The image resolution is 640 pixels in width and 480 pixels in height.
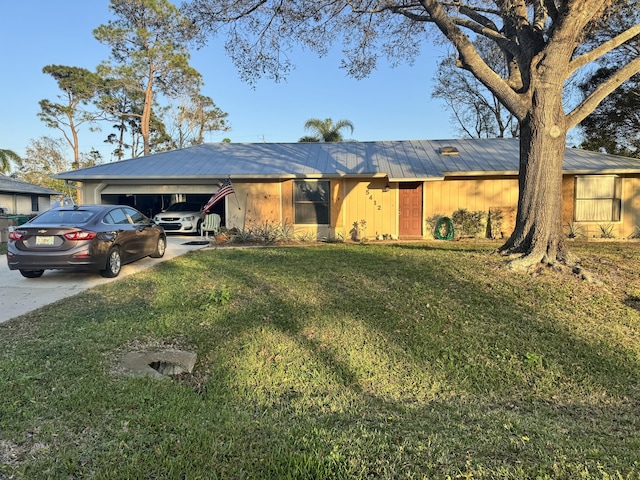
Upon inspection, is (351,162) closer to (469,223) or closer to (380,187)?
(380,187)

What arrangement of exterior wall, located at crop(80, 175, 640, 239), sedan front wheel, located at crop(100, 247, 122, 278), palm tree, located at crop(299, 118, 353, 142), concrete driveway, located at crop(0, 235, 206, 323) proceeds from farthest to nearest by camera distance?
palm tree, located at crop(299, 118, 353, 142) → exterior wall, located at crop(80, 175, 640, 239) → sedan front wheel, located at crop(100, 247, 122, 278) → concrete driveway, located at crop(0, 235, 206, 323)

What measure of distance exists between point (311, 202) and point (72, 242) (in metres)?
8.51

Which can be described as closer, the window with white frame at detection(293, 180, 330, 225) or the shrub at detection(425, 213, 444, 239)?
the shrub at detection(425, 213, 444, 239)

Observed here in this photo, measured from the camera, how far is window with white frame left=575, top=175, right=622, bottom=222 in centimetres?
1373

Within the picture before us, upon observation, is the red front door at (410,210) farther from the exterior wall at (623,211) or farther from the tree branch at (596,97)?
the tree branch at (596,97)

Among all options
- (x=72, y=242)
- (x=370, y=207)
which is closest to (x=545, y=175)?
(x=370, y=207)

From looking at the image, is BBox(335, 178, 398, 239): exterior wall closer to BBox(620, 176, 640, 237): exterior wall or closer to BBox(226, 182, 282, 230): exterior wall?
BBox(226, 182, 282, 230): exterior wall

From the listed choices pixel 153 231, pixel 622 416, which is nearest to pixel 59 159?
pixel 153 231

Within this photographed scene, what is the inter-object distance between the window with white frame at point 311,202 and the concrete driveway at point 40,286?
596 cm

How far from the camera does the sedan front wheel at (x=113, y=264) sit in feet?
25.5

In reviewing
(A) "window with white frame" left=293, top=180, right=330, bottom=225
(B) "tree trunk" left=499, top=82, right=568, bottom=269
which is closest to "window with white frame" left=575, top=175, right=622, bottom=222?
(B) "tree trunk" left=499, top=82, right=568, bottom=269

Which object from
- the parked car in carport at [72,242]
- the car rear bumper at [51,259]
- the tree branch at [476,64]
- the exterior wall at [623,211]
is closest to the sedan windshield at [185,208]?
the parked car in carport at [72,242]

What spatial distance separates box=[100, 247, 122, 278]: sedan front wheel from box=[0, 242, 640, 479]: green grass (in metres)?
0.75

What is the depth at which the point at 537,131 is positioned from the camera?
7.41 metres
